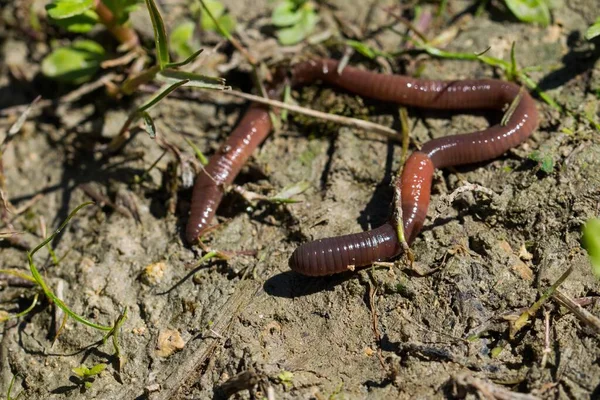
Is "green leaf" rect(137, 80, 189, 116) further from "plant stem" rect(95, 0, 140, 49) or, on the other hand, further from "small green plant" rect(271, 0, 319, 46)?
"small green plant" rect(271, 0, 319, 46)

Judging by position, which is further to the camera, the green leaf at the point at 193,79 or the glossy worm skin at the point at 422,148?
the green leaf at the point at 193,79

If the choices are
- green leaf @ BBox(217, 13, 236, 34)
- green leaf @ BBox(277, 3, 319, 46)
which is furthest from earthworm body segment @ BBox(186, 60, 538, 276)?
green leaf @ BBox(217, 13, 236, 34)

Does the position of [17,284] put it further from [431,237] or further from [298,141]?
[431,237]

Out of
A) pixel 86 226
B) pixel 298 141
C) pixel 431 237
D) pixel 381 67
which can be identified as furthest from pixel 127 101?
pixel 431 237

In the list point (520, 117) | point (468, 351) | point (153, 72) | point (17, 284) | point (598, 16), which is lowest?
point (17, 284)

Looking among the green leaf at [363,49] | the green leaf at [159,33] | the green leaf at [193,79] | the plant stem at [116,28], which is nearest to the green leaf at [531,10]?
the green leaf at [363,49]

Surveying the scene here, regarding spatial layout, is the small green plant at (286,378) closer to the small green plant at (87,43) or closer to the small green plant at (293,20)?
the small green plant at (293,20)
